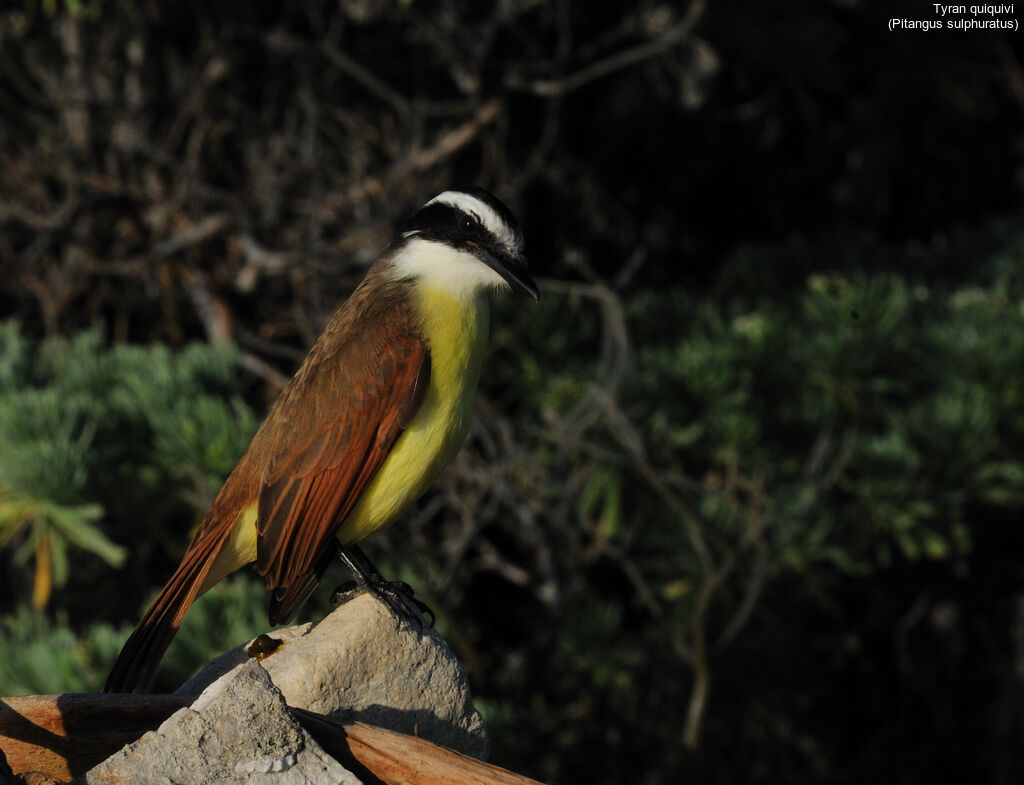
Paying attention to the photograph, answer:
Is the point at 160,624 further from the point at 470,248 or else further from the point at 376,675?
the point at 470,248

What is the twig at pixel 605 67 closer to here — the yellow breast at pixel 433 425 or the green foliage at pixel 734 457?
the green foliage at pixel 734 457

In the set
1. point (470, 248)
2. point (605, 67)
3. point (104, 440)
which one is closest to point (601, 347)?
point (605, 67)

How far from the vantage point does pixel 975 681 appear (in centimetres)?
707

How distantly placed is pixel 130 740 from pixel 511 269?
157cm

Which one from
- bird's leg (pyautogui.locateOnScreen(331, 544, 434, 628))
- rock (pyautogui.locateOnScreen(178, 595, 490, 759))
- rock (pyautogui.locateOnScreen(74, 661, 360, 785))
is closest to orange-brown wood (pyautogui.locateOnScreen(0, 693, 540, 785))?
rock (pyautogui.locateOnScreen(74, 661, 360, 785))

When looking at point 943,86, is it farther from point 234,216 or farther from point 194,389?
point 194,389

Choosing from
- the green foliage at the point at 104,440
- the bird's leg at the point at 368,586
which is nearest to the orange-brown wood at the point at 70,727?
the bird's leg at the point at 368,586

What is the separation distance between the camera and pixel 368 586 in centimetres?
320

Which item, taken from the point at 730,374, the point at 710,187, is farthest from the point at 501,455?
the point at 710,187

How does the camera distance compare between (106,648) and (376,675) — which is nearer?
(376,675)

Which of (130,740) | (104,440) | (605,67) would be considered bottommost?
(130,740)

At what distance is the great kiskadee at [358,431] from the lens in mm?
3189

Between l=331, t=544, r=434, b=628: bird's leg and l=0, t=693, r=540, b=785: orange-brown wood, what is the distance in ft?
2.36

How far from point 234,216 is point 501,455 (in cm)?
168
